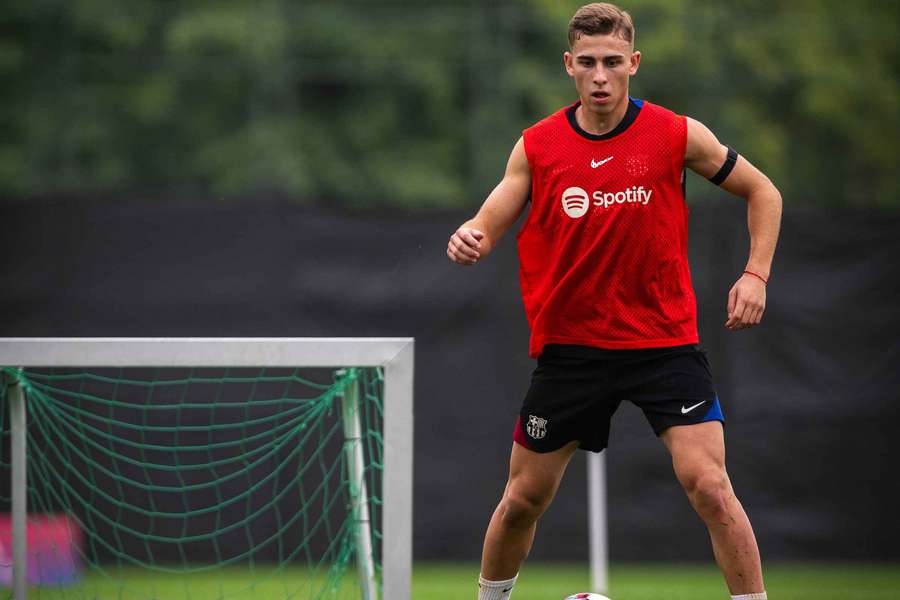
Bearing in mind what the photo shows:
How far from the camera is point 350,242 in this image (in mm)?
8266

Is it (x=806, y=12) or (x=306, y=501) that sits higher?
(x=806, y=12)

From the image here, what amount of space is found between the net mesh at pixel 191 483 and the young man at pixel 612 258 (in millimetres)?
2855

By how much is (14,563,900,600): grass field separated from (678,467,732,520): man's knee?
2.58 metres

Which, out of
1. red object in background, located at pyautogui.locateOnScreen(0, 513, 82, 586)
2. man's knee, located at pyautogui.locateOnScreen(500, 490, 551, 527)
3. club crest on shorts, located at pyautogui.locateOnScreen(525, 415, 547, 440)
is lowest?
red object in background, located at pyautogui.locateOnScreen(0, 513, 82, 586)

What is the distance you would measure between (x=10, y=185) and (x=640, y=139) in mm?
11137

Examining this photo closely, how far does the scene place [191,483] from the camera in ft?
25.5

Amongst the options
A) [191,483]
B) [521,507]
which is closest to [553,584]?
[191,483]

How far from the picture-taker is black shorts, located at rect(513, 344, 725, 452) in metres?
4.50

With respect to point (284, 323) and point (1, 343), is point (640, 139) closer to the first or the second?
point (1, 343)

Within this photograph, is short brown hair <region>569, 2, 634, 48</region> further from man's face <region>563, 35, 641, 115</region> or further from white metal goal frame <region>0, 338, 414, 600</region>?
white metal goal frame <region>0, 338, 414, 600</region>

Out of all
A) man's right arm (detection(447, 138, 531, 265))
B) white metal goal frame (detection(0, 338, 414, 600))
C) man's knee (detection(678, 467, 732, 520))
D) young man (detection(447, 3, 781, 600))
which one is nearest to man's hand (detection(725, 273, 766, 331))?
young man (detection(447, 3, 781, 600))

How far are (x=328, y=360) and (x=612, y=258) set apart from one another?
1.00 meters

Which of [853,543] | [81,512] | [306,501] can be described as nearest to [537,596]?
[306,501]

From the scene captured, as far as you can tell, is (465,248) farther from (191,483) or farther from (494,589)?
(191,483)
